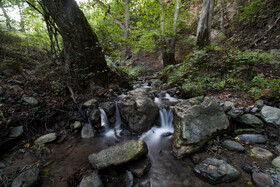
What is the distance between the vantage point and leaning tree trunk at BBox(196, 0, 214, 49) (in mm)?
7161

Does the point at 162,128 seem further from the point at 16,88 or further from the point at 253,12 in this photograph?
the point at 253,12

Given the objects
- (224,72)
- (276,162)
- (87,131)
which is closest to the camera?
(276,162)

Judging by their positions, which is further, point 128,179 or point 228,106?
point 228,106

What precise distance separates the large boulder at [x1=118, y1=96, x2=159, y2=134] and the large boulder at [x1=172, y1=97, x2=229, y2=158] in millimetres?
1135

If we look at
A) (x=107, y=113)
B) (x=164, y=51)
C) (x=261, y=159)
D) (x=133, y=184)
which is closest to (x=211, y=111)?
(x=261, y=159)

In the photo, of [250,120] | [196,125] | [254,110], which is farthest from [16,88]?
[254,110]

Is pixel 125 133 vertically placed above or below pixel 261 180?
above

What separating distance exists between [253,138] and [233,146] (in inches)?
25.1

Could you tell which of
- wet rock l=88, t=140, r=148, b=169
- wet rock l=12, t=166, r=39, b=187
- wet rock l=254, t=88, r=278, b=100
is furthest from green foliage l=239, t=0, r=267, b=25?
wet rock l=12, t=166, r=39, b=187

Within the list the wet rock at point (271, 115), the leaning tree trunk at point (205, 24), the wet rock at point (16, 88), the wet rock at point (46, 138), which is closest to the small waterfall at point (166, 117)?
the wet rock at point (271, 115)

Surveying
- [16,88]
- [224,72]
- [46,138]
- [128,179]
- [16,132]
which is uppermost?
[16,88]

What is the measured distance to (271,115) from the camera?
3.08m

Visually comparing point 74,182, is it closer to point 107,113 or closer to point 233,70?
point 107,113

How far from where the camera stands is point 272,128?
3008mm
